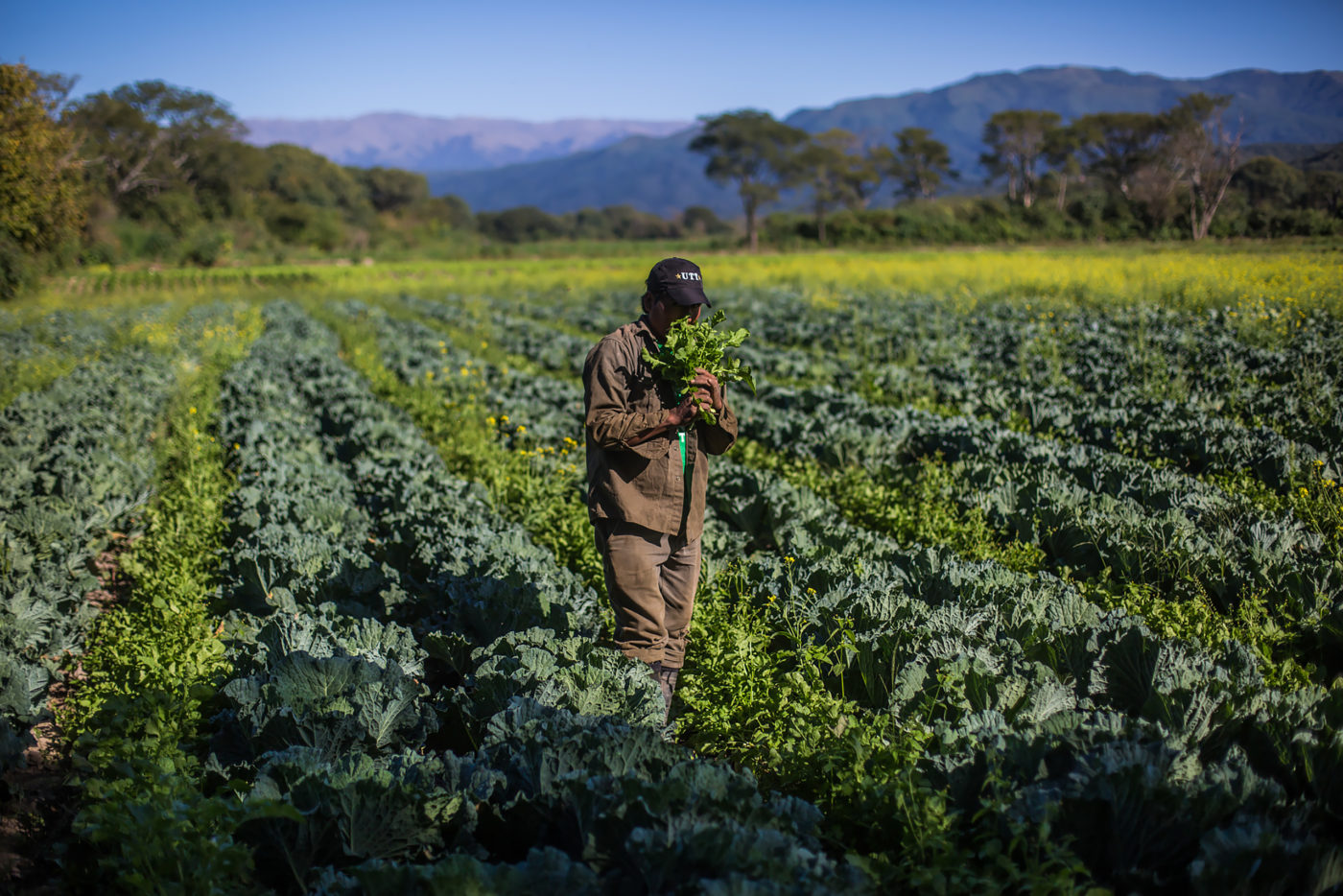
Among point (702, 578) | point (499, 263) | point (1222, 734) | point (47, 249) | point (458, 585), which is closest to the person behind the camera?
point (1222, 734)

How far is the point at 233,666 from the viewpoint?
3.82 m

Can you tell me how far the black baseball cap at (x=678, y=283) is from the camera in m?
3.13

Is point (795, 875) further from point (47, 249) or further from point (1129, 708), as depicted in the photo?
point (47, 249)

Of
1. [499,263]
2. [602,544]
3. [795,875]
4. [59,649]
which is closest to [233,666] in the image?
[59,649]

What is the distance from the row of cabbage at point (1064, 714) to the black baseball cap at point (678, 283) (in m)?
1.73

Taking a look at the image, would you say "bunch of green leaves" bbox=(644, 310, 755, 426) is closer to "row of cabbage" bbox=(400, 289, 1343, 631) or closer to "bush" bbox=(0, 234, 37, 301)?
"row of cabbage" bbox=(400, 289, 1343, 631)

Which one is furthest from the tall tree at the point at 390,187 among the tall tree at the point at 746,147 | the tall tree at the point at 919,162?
the tall tree at the point at 919,162

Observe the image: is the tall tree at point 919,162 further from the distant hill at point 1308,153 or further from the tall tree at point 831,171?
the distant hill at point 1308,153

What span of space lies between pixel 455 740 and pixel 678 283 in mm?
2323

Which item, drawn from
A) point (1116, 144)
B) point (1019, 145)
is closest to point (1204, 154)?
point (1116, 144)

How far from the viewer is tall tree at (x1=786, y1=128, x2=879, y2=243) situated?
65.1m

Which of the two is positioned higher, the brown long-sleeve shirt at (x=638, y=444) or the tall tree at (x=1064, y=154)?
the tall tree at (x=1064, y=154)

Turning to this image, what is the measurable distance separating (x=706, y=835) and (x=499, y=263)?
47972mm

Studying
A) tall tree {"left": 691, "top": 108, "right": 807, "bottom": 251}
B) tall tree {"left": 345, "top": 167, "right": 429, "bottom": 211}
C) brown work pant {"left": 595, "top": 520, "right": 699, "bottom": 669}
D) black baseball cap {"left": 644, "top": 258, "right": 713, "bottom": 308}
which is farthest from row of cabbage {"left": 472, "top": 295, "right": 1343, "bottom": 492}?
tall tree {"left": 345, "top": 167, "right": 429, "bottom": 211}
